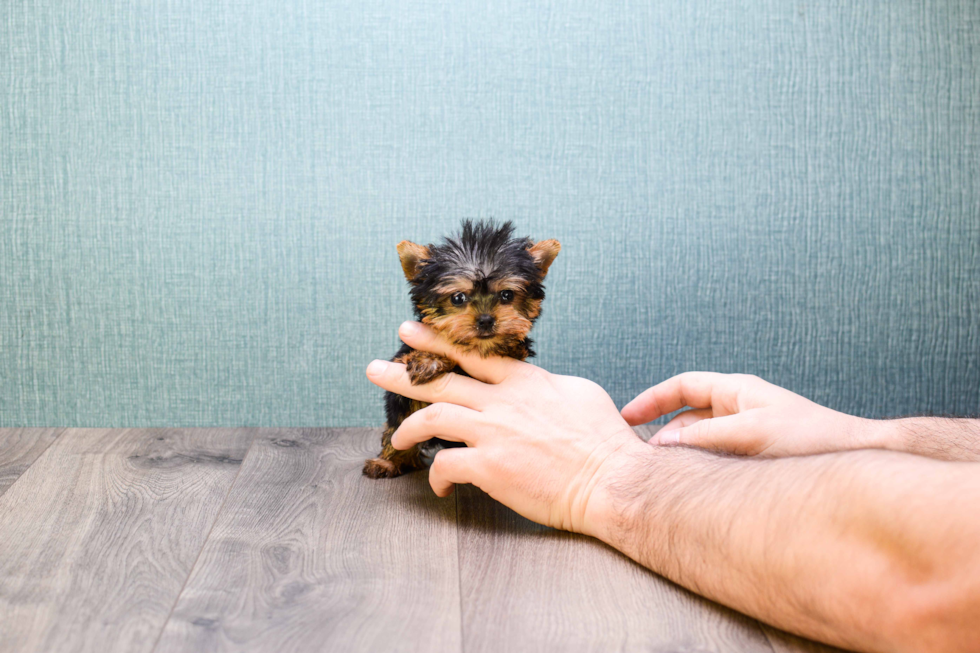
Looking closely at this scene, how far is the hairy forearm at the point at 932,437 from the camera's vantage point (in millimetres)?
1276

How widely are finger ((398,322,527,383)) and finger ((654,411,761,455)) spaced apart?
400mm

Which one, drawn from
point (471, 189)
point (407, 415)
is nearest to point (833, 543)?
point (407, 415)

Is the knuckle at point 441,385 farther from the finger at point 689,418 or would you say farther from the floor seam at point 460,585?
the finger at point 689,418

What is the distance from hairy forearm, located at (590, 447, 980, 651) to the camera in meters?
0.78

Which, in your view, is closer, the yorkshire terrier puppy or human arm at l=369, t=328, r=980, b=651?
human arm at l=369, t=328, r=980, b=651

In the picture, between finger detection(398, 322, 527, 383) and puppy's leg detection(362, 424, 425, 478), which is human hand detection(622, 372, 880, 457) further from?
puppy's leg detection(362, 424, 425, 478)

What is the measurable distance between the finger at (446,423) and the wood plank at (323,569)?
0.53ft

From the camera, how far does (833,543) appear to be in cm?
86

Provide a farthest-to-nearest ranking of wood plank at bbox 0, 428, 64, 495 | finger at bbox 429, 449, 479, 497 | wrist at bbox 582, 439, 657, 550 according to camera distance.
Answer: wood plank at bbox 0, 428, 64, 495 < finger at bbox 429, 449, 479, 497 < wrist at bbox 582, 439, 657, 550

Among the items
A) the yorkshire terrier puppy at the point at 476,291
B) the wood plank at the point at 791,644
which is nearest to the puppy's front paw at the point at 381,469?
the yorkshire terrier puppy at the point at 476,291

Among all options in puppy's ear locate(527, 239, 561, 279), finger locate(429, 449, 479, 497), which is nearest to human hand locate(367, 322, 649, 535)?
finger locate(429, 449, 479, 497)

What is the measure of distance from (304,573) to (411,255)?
0.66 metres

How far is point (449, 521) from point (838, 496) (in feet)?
2.32

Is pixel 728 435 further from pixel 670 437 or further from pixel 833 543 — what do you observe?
pixel 833 543
